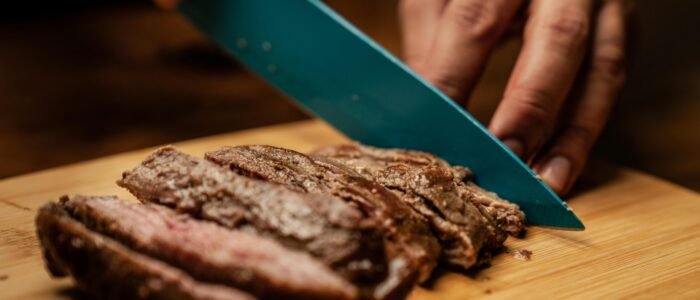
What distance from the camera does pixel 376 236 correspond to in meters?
2.51

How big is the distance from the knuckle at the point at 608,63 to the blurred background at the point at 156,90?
668mm

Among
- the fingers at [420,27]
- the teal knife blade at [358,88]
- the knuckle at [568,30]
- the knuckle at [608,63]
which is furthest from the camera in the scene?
the fingers at [420,27]

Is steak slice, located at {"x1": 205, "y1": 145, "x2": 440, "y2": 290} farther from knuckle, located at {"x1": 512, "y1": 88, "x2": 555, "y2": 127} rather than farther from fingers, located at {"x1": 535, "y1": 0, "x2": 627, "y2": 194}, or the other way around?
fingers, located at {"x1": 535, "y1": 0, "x2": 627, "y2": 194}

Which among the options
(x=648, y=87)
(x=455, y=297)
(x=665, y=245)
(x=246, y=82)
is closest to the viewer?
(x=455, y=297)

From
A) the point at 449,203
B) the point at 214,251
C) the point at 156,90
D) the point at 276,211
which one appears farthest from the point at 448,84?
the point at 156,90

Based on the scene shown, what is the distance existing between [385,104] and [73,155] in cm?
267

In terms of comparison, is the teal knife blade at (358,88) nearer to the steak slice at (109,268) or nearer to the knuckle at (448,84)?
the knuckle at (448,84)

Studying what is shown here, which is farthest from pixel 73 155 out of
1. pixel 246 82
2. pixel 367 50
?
pixel 367 50

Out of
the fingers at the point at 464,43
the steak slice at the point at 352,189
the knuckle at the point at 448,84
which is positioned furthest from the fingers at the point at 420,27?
the steak slice at the point at 352,189

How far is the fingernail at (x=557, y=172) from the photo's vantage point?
12.2 ft

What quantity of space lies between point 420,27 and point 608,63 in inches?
46.5

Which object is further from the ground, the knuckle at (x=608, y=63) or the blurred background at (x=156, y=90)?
the knuckle at (x=608, y=63)

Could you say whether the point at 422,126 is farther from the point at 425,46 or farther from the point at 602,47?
the point at 602,47

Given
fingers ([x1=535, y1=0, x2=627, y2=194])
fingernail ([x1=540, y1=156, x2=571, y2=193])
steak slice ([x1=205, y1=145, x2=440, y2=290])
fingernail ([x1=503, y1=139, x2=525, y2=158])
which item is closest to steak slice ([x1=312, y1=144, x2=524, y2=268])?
steak slice ([x1=205, y1=145, x2=440, y2=290])
